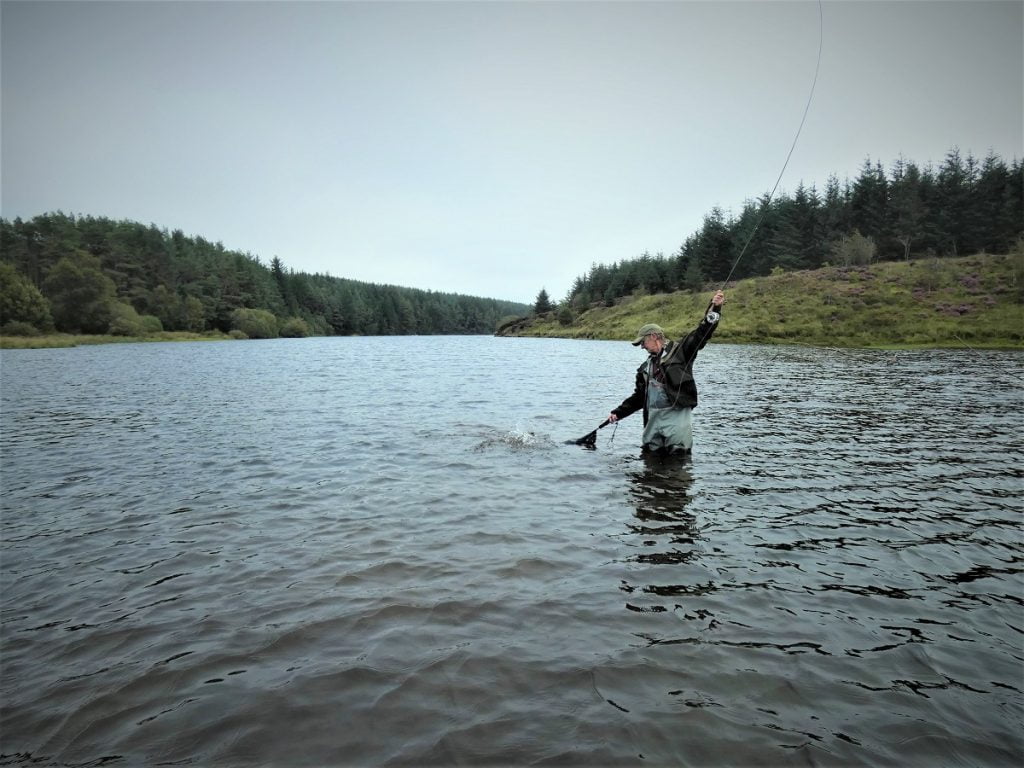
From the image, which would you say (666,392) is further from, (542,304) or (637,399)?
(542,304)

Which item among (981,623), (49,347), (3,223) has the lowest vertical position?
(981,623)

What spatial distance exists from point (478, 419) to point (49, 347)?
84311 mm

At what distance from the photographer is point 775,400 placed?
21.7 metres

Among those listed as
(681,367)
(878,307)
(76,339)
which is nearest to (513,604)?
(681,367)

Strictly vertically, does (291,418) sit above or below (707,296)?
below

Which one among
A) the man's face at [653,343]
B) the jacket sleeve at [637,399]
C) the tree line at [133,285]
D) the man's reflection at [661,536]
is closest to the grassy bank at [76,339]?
the tree line at [133,285]

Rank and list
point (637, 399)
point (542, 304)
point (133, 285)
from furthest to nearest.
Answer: point (542, 304), point (133, 285), point (637, 399)

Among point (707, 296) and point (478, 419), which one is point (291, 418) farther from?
point (707, 296)

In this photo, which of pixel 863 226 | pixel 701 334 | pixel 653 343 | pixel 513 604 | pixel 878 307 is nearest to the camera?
pixel 513 604

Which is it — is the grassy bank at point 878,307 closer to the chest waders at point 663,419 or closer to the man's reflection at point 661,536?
the chest waders at point 663,419

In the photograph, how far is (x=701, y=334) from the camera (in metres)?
9.98

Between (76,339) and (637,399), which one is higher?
(76,339)

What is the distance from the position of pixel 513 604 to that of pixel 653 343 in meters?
7.27

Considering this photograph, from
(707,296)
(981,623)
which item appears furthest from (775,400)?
(707,296)
